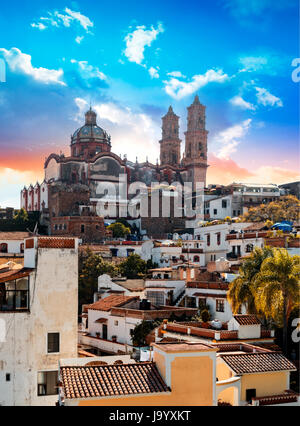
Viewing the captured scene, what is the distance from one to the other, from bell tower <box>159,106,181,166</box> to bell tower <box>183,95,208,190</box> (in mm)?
3708

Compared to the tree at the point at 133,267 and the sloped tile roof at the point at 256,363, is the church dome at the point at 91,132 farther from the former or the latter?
the sloped tile roof at the point at 256,363

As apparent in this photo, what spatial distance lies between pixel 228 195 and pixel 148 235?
37.2 feet

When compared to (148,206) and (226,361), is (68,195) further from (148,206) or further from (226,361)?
(226,361)

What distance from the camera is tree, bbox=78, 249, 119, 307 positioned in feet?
140

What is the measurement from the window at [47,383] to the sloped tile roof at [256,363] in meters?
7.51

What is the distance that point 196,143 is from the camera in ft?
288

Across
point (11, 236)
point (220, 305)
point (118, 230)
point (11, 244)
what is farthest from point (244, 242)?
point (118, 230)

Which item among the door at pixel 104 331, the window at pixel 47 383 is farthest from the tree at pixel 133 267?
the window at pixel 47 383

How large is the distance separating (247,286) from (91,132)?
59.1m

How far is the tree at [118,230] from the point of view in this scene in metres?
61.1

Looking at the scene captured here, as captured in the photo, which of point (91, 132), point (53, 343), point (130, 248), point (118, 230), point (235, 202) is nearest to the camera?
A: point (53, 343)

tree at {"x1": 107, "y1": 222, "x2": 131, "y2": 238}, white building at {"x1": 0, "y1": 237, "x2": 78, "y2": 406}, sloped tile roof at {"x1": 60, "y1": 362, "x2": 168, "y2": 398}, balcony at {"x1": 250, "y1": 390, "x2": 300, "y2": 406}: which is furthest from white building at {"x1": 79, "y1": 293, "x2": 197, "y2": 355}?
tree at {"x1": 107, "y1": 222, "x2": 131, "y2": 238}

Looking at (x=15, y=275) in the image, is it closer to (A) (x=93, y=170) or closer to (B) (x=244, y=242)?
(B) (x=244, y=242)

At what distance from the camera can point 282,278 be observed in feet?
69.8
